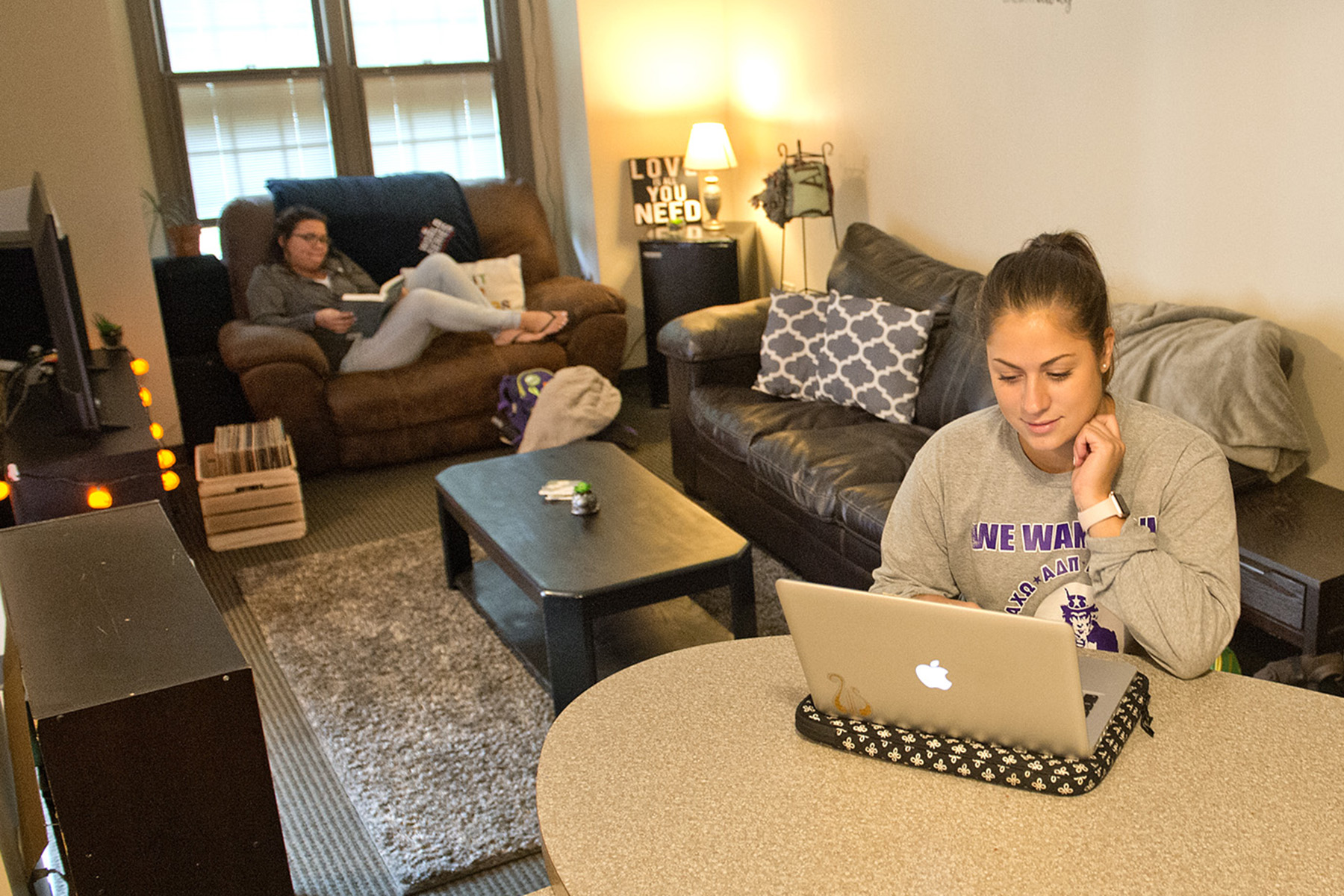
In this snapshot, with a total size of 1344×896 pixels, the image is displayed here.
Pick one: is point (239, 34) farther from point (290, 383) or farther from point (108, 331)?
point (290, 383)

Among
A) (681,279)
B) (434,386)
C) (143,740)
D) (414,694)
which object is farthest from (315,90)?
(143,740)

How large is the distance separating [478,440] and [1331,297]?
3.02 meters

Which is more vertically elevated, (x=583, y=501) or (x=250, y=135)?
(x=250, y=135)

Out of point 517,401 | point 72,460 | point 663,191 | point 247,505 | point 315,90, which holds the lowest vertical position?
point 247,505

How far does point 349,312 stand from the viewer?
14.7 feet

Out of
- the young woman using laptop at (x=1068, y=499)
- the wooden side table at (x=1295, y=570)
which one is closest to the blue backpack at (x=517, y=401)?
the wooden side table at (x=1295, y=570)

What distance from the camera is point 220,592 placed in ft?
11.2

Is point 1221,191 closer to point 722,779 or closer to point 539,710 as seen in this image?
point 539,710

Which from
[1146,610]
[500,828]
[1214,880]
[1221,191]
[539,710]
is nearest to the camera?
[1214,880]

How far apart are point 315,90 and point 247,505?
2.37 meters

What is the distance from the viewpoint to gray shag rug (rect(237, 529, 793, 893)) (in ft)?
7.39

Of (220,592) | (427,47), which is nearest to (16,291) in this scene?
(220,592)

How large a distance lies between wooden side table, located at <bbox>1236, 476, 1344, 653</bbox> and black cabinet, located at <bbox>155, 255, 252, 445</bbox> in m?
Answer: 3.65

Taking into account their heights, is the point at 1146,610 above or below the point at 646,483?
above
